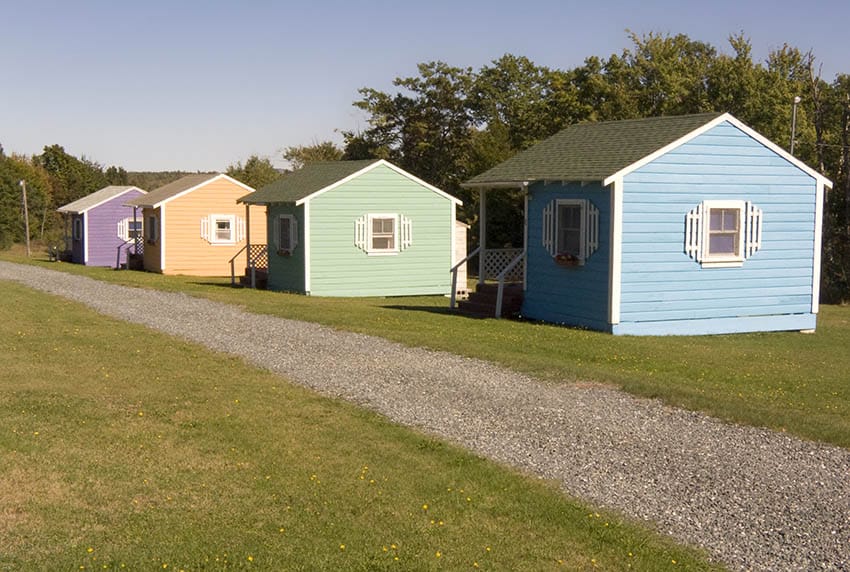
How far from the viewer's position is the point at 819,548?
6.77 meters

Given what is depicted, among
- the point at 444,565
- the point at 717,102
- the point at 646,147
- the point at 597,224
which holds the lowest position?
the point at 444,565

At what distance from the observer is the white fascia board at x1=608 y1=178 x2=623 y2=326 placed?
60.0 feet

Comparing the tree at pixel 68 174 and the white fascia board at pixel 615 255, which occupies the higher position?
the tree at pixel 68 174

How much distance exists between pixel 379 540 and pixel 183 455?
9.32 ft

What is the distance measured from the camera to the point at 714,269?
1955cm

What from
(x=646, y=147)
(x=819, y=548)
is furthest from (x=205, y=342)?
(x=819, y=548)

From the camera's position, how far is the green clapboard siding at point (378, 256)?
28047mm

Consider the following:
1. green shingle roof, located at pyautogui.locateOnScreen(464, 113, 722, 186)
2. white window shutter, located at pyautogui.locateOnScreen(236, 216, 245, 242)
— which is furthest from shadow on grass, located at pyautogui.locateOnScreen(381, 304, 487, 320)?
white window shutter, located at pyautogui.locateOnScreen(236, 216, 245, 242)

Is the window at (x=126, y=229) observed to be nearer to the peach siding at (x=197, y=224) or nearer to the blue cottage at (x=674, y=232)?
the peach siding at (x=197, y=224)

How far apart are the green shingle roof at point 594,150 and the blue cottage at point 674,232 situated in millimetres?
51

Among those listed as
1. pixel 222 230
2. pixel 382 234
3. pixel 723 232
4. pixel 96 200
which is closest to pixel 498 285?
pixel 723 232

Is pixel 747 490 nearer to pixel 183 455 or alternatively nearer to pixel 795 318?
pixel 183 455

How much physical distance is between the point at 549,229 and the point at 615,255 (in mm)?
2301

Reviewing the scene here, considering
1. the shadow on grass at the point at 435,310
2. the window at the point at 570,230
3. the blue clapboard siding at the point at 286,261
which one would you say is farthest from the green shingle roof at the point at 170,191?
the window at the point at 570,230
